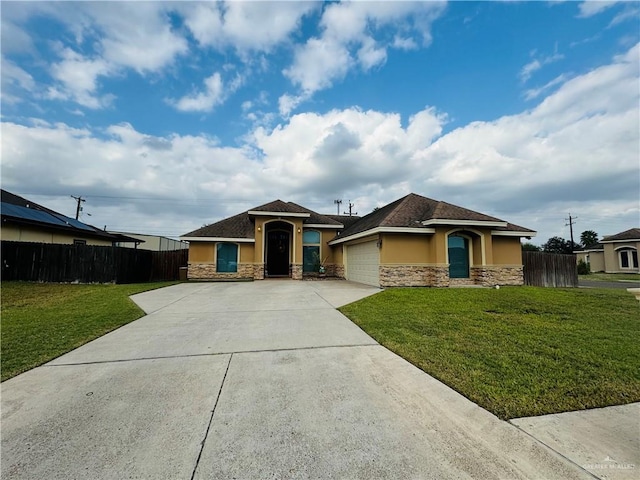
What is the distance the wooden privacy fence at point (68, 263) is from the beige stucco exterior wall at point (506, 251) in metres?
18.7

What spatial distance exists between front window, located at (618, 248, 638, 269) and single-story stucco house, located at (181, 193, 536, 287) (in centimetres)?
2389

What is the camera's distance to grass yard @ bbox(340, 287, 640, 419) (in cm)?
294

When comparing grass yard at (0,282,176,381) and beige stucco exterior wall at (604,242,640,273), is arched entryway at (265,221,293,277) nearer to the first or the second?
grass yard at (0,282,176,381)

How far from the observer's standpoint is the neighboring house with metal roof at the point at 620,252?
26.9 metres

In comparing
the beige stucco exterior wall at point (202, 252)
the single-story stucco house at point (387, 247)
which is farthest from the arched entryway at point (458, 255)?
the beige stucco exterior wall at point (202, 252)

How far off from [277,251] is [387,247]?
967 cm

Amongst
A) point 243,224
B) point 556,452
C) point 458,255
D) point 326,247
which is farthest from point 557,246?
point 556,452

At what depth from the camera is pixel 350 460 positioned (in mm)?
2031

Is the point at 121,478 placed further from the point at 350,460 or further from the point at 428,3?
the point at 428,3

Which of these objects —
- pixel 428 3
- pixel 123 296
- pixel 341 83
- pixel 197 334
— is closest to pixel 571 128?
pixel 428 3

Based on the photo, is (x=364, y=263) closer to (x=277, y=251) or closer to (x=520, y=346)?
(x=277, y=251)

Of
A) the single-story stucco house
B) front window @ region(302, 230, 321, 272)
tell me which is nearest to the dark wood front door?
the single-story stucco house

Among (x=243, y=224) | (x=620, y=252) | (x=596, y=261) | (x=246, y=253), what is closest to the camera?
(x=246, y=253)

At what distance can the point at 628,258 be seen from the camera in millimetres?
27609
